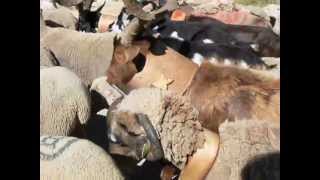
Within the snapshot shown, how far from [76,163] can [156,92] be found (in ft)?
1.73

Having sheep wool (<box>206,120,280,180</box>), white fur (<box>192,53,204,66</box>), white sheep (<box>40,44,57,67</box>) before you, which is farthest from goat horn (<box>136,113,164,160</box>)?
white sheep (<box>40,44,57,67</box>)

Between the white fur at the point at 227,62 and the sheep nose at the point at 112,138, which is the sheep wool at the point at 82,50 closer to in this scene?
the sheep nose at the point at 112,138

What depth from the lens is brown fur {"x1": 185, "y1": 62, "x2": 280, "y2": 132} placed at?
117 inches

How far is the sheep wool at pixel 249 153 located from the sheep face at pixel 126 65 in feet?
1.91

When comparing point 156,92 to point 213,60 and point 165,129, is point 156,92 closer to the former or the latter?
point 165,129

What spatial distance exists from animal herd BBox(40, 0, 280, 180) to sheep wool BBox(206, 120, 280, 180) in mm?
37

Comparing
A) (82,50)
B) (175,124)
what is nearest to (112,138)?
(175,124)

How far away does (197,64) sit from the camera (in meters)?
3.10

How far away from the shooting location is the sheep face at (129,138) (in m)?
3.03

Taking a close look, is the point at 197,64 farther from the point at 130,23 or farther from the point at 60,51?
the point at 60,51

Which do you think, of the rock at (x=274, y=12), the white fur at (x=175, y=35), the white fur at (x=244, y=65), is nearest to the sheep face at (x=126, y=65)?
the white fur at (x=175, y=35)

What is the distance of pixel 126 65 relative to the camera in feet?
10.5

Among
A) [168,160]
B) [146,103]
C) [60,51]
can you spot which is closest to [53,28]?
[60,51]
